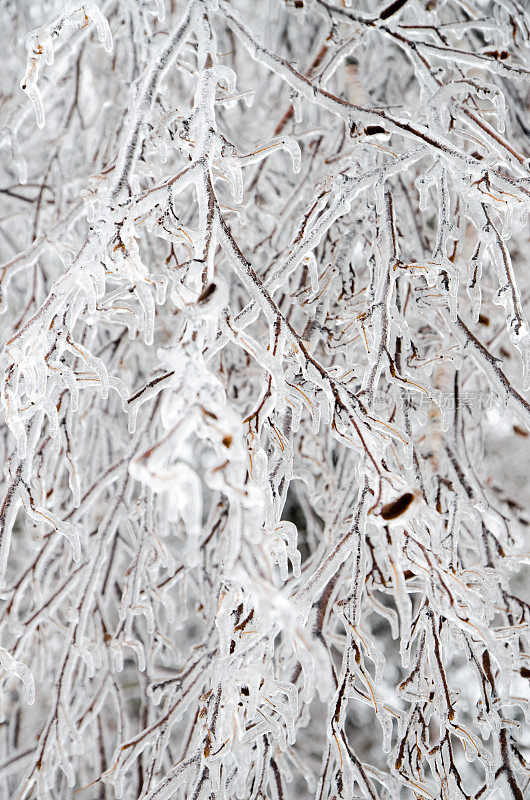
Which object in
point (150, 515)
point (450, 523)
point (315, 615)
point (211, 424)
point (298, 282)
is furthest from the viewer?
point (298, 282)

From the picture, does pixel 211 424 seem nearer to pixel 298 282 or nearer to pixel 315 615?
pixel 315 615

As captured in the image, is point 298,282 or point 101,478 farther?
point 298,282

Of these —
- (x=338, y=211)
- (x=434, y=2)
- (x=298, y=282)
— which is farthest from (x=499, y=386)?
(x=434, y=2)

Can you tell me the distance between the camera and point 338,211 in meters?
1.02

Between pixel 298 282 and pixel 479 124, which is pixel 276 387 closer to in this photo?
pixel 479 124

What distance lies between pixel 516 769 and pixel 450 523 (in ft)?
1.45

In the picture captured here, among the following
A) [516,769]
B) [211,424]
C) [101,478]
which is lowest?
[516,769]

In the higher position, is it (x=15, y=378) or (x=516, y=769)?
(x=15, y=378)

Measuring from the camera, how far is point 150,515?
1.54 meters

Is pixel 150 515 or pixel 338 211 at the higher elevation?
pixel 338 211

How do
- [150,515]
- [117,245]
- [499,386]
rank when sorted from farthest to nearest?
[150,515] < [499,386] < [117,245]

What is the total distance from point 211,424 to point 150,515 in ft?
3.32

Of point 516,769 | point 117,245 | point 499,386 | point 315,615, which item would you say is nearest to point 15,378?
point 117,245

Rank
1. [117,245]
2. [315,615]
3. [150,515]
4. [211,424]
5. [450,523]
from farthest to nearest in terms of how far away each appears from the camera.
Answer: [150,515] → [450,523] → [315,615] → [117,245] → [211,424]
